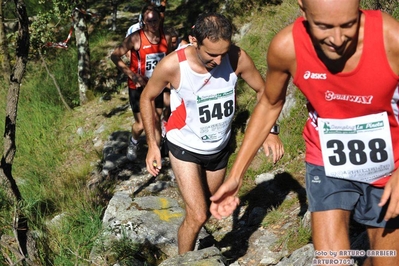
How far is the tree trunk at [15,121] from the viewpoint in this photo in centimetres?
491

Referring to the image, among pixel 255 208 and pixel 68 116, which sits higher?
pixel 255 208

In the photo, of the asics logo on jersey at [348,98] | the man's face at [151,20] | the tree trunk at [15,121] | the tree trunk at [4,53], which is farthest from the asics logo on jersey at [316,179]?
the tree trunk at [4,53]

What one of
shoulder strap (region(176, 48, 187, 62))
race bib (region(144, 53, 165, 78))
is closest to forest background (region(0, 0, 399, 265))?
race bib (region(144, 53, 165, 78))

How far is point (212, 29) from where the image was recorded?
4148mm

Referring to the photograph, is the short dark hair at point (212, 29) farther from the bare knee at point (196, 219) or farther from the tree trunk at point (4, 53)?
the tree trunk at point (4, 53)

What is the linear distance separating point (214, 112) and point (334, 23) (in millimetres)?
2022

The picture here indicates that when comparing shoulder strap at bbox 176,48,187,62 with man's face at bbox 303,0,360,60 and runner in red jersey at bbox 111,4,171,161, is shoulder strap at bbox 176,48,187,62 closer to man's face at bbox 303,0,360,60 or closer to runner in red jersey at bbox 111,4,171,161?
man's face at bbox 303,0,360,60

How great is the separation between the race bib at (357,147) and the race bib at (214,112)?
58.1 inches

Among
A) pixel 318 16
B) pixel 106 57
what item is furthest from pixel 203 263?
pixel 106 57

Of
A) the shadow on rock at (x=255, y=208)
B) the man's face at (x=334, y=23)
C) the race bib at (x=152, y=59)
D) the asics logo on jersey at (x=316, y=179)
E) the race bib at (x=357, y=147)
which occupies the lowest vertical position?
the shadow on rock at (x=255, y=208)

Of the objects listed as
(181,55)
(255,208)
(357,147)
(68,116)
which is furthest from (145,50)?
(357,147)

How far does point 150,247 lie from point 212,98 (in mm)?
1520

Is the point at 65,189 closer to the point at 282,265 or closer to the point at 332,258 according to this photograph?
the point at 282,265

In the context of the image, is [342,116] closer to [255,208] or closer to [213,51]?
[213,51]
